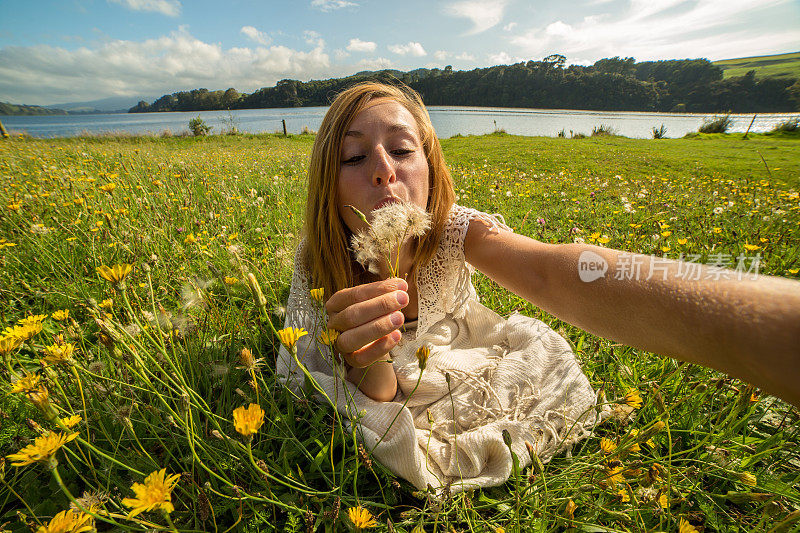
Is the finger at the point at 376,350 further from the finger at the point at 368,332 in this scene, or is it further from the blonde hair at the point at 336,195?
the blonde hair at the point at 336,195

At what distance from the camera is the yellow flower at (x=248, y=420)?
802 millimetres

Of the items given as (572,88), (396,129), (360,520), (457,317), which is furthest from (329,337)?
(572,88)

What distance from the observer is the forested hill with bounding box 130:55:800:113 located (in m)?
44.7

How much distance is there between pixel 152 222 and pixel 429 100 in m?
58.2

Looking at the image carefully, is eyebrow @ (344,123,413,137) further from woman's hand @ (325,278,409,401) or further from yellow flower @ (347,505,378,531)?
yellow flower @ (347,505,378,531)

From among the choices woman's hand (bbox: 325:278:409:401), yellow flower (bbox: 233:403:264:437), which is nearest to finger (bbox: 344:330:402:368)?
woman's hand (bbox: 325:278:409:401)

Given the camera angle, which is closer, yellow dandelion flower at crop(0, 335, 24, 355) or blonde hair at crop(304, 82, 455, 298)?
yellow dandelion flower at crop(0, 335, 24, 355)

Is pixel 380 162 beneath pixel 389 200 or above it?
above

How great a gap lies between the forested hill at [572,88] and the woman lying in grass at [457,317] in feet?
143

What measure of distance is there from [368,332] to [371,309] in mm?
78

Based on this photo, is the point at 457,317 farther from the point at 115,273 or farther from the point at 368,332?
the point at 115,273

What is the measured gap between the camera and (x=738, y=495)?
1027 millimetres

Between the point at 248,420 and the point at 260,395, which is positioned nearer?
the point at 248,420

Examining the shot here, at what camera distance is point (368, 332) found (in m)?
1.08
